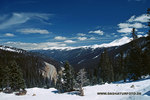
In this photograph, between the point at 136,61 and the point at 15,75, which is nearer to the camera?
the point at 136,61

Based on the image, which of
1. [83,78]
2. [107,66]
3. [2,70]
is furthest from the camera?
[107,66]

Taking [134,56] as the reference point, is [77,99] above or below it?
below

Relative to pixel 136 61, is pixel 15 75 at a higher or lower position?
lower

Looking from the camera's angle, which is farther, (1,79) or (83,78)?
(1,79)

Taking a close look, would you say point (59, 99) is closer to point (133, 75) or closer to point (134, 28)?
point (133, 75)

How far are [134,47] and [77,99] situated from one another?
25.2 m

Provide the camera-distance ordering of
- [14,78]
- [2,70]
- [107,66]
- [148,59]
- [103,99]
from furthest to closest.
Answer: [107,66] < [2,70] < [14,78] < [148,59] < [103,99]

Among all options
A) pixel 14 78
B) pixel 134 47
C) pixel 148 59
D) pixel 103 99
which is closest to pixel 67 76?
pixel 14 78

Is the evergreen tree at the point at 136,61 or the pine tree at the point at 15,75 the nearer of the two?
the evergreen tree at the point at 136,61

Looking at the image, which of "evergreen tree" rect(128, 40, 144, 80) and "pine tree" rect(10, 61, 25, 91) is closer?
"evergreen tree" rect(128, 40, 144, 80)

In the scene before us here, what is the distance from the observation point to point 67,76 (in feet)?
137

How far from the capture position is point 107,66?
54656mm

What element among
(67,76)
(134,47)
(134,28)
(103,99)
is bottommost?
(103,99)

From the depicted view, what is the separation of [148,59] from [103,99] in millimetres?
23090
